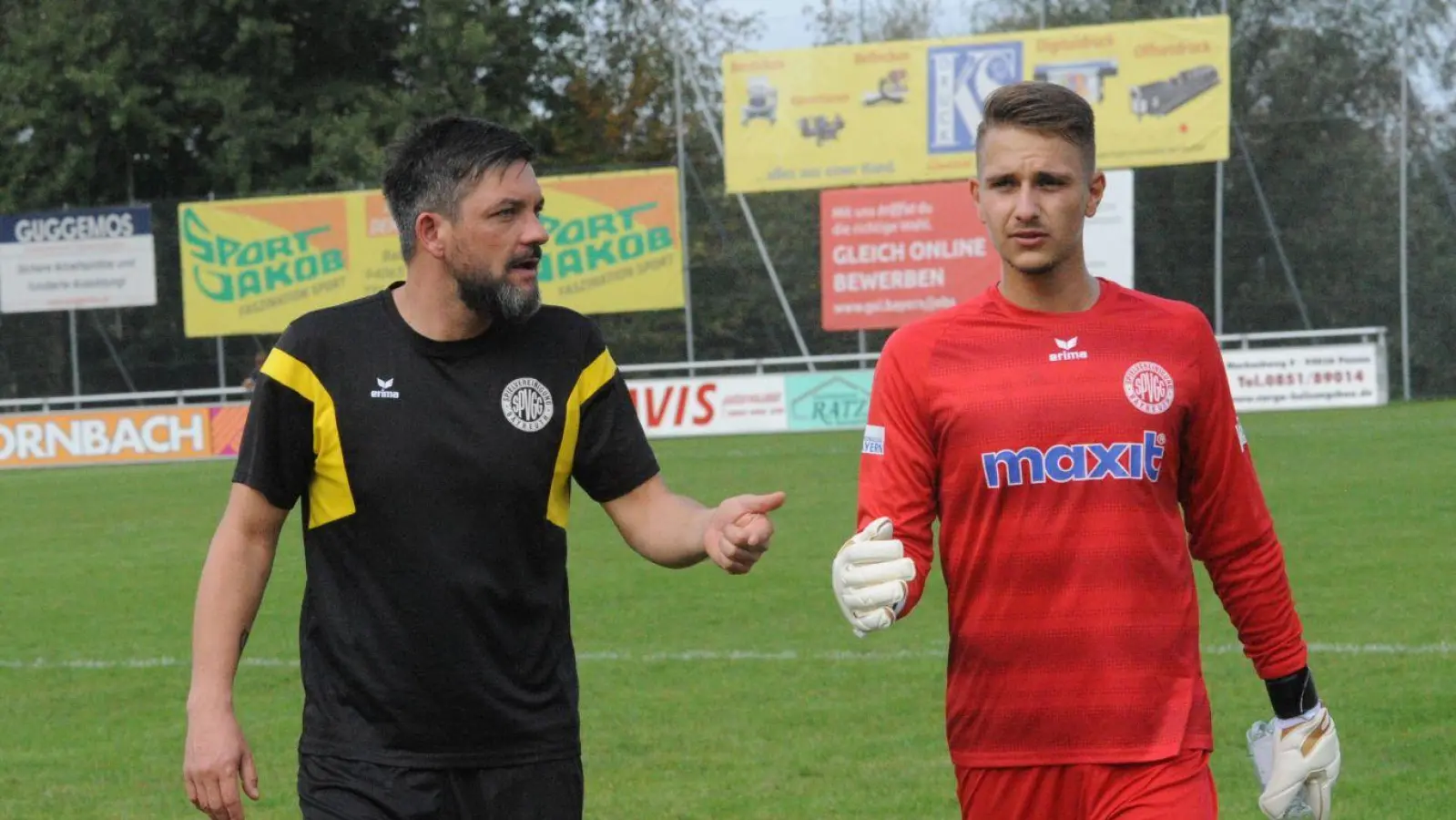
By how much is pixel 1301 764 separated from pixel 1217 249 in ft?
91.7

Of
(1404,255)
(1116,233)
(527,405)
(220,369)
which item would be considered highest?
(1116,233)

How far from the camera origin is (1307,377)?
2895 cm

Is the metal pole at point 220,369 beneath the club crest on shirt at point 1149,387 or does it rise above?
beneath

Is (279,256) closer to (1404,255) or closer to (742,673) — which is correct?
(1404,255)

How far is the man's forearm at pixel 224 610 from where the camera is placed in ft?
13.1

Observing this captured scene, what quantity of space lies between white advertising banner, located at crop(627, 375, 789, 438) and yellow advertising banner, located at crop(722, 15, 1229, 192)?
3.81 metres

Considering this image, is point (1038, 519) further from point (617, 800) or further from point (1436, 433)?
point (1436, 433)

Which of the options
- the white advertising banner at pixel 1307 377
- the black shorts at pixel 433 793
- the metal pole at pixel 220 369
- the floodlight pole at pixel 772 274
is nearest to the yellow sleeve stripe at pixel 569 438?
the black shorts at pixel 433 793

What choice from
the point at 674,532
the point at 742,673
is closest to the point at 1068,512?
the point at 674,532

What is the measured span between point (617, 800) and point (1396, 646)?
4.40 m

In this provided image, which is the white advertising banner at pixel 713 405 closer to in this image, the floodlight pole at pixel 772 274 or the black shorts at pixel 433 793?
the floodlight pole at pixel 772 274

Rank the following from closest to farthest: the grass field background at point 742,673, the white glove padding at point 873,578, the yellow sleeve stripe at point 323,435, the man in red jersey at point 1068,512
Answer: the white glove padding at point 873,578
the man in red jersey at point 1068,512
the yellow sleeve stripe at point 323,435
the grass field background at point 742,673

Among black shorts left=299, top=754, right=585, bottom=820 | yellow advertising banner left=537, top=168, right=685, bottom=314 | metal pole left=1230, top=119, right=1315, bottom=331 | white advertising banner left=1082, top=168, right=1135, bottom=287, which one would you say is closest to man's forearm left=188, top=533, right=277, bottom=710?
black shorts left=299, top=754, right=585, bottom=820

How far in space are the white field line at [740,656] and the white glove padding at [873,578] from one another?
22.3ft
